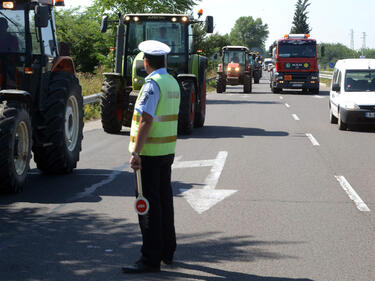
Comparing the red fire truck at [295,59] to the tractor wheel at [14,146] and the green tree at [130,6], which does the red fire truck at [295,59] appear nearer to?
the green tree at [130,6]

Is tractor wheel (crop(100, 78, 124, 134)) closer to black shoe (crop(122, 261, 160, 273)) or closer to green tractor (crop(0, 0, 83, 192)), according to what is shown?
green tractor (crop(0, 0, 83, 192))

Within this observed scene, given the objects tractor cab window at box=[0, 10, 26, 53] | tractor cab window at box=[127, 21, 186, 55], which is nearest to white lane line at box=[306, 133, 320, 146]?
tractor cab window at box=[127, 21, 186, 55]

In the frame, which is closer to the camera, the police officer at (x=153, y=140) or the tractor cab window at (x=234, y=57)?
the police officer at (x=153, y=140)

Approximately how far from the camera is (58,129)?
32.5ft

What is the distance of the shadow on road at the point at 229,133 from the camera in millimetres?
16500

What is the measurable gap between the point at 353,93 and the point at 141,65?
19.3 ft

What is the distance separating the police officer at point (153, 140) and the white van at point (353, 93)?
42.4 ft

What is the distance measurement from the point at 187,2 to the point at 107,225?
2857 centimetres

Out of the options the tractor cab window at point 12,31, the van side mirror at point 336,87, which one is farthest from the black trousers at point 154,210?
the van side mirror at point 336,87

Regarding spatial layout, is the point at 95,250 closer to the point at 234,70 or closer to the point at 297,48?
the point at 297,48

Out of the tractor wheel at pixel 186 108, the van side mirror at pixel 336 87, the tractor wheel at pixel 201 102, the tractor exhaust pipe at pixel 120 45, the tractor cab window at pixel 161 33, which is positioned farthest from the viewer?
the van side mirror at pixel 336 87

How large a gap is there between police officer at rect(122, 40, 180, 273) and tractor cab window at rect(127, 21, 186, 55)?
1122 centimetres

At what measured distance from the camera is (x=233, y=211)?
8.05m

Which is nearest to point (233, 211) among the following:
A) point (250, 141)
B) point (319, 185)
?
point (319, 185)
